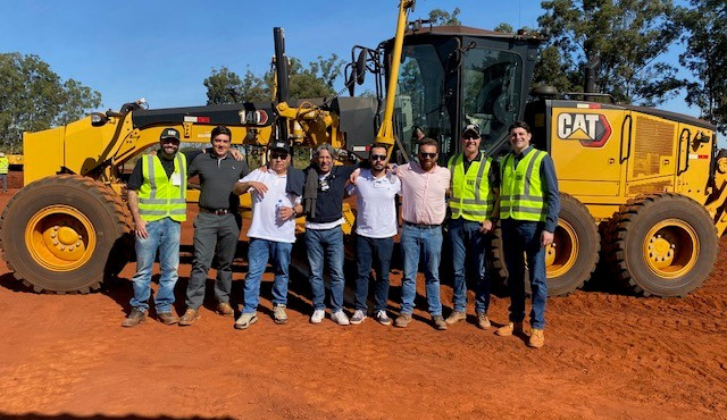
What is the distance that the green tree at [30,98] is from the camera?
1641 inches

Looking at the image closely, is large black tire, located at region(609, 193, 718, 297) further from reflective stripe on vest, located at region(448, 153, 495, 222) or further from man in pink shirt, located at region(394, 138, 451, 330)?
man in pink shirt, located at region(394, 138, 451, 330)

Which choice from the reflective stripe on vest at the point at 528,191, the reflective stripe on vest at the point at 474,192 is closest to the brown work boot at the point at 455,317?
the reflective stripe on vest at the point at 474,192

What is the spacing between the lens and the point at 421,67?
5879mm

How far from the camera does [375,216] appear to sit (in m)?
4.50

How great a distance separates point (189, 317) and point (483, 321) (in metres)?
2.60

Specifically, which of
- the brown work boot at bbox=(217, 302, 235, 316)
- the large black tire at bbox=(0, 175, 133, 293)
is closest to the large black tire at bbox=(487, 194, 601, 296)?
the brown work boot at bbox=(217, 302, 235, 316)

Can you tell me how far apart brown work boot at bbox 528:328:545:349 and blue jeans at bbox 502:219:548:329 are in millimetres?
41

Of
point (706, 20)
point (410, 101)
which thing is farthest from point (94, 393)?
point (706, 20)

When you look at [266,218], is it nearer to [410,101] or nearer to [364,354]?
[364,354]

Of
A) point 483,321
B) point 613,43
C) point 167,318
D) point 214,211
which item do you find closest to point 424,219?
point 483,321

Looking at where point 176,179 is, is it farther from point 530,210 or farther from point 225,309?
point 530,210

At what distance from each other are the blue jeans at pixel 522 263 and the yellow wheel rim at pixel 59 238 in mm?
4102

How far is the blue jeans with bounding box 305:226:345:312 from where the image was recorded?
4586 millimetres

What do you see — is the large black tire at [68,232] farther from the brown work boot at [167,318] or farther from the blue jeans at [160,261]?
the brown work boot at [167,318]
